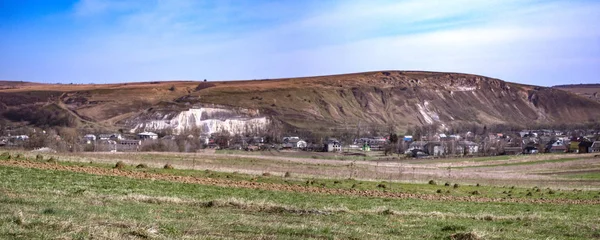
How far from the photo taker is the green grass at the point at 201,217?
1122cm

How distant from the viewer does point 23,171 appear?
2453 cm

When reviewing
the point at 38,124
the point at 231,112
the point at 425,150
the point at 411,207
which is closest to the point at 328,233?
the point at 411,207

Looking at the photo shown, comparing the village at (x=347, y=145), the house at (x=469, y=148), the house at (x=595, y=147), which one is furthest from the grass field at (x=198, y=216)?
the house at (x=595, y=147)

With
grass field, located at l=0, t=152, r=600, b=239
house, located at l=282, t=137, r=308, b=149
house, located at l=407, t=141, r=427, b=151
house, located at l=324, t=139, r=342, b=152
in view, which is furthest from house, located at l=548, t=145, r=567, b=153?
grass field, located at l=0, t=152, r=600, b=239

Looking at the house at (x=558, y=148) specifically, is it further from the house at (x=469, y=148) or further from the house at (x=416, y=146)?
the house at (x=416, y=146)

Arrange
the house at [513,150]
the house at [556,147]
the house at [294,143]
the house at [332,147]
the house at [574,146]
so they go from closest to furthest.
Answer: the house at [332,147], the house at [513,150], the house at [574,146], the house at [294,143], the house at [556,147]

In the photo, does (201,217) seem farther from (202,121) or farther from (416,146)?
(202,121)

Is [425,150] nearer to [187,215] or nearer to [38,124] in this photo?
[38,124]

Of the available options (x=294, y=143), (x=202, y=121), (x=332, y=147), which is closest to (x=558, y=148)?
(x=332, y=147)

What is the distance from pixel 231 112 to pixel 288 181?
156 metres

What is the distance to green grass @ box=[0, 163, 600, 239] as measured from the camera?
1122cm

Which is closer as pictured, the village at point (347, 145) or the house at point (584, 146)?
the village at point (347, 145)

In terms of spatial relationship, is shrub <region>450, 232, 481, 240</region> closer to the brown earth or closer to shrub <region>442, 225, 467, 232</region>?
shrub <region>442, 225, 467, 232</region>

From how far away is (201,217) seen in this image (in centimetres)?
1534
